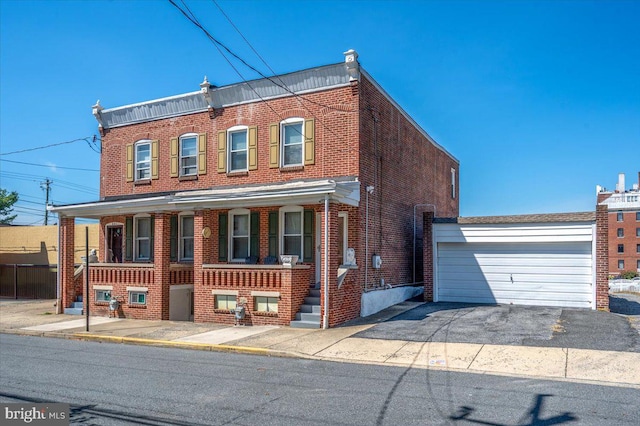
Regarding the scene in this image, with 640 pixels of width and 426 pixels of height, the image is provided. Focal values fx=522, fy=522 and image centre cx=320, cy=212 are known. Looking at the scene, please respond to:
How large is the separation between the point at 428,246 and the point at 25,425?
14.8 m

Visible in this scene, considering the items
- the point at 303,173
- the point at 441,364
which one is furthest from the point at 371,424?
the point at 303,173

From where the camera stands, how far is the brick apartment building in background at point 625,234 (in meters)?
82.0

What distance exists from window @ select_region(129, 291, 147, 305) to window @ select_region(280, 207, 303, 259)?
4.96 m

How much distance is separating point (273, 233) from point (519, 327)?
8038mm

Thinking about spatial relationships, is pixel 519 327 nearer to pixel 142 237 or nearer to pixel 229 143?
pixel 229 143

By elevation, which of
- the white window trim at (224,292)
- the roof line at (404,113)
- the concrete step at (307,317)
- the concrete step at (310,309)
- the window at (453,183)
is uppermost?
the roof line at (404,113)

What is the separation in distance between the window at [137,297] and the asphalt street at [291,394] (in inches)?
253

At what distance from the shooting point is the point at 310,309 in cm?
1484

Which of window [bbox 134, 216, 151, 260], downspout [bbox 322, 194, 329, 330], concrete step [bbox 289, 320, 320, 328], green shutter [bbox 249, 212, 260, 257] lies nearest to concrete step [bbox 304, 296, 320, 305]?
concrete step [bbox 289, 320, 320, 328]

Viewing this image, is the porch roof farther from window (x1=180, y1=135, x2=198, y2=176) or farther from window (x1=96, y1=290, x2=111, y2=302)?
window (x1=96, y1=290, x2=111, y2=302)

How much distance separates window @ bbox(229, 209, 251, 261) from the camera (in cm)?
1803

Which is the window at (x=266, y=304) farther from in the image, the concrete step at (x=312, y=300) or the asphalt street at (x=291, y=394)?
the asphalt street at (x=291, y=394)

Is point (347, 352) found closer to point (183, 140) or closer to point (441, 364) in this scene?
point (441, 364)

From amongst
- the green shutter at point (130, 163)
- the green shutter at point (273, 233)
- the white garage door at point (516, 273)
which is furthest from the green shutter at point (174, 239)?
the white garage door at point (516, 273)
